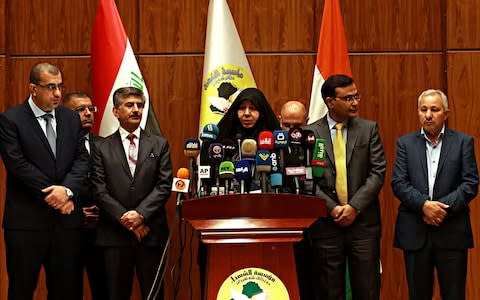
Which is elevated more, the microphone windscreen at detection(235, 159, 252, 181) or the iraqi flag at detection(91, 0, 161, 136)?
the iraqi flag at detection(91, 0, 161, 136)

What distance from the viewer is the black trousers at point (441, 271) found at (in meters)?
3.98

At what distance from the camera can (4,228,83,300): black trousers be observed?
3.83 metres

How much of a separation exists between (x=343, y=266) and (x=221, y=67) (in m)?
1.67

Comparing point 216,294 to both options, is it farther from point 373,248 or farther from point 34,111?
Result: point 34,111

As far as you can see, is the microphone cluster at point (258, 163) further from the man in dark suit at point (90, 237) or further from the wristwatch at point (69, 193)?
the man in dark suit at point (90, 237)

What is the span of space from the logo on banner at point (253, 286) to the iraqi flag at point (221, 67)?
7.00 ft

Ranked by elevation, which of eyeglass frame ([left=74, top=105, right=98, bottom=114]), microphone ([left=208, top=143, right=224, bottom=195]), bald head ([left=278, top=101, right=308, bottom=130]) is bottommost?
microphone ([left=208, top=143, right=224, bottom=195])

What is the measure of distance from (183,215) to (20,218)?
129 cm

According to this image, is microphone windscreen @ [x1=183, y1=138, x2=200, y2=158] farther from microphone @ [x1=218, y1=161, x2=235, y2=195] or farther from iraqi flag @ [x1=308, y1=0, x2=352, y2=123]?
iraqi flag @ [x1=308, y1=0, x2=352, y2=123]

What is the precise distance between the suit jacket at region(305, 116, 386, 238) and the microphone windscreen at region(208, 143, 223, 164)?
72 cm

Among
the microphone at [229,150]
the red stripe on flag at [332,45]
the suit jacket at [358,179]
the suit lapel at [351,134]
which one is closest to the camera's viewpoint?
the microphone at [229,150]

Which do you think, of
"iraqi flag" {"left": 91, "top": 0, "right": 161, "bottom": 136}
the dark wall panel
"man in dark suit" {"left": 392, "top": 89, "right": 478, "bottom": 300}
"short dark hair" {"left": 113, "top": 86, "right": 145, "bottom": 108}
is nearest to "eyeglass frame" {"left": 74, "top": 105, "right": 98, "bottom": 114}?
"iraqi flag" {"left": 91, "top": 0, "right": 161, "bottom": 136}

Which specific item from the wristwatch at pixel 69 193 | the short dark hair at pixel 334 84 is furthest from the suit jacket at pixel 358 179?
the wristwatch at pixel 69 193

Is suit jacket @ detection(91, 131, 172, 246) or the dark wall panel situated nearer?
suit jacket @ detection(91, 131, 172, 246)
